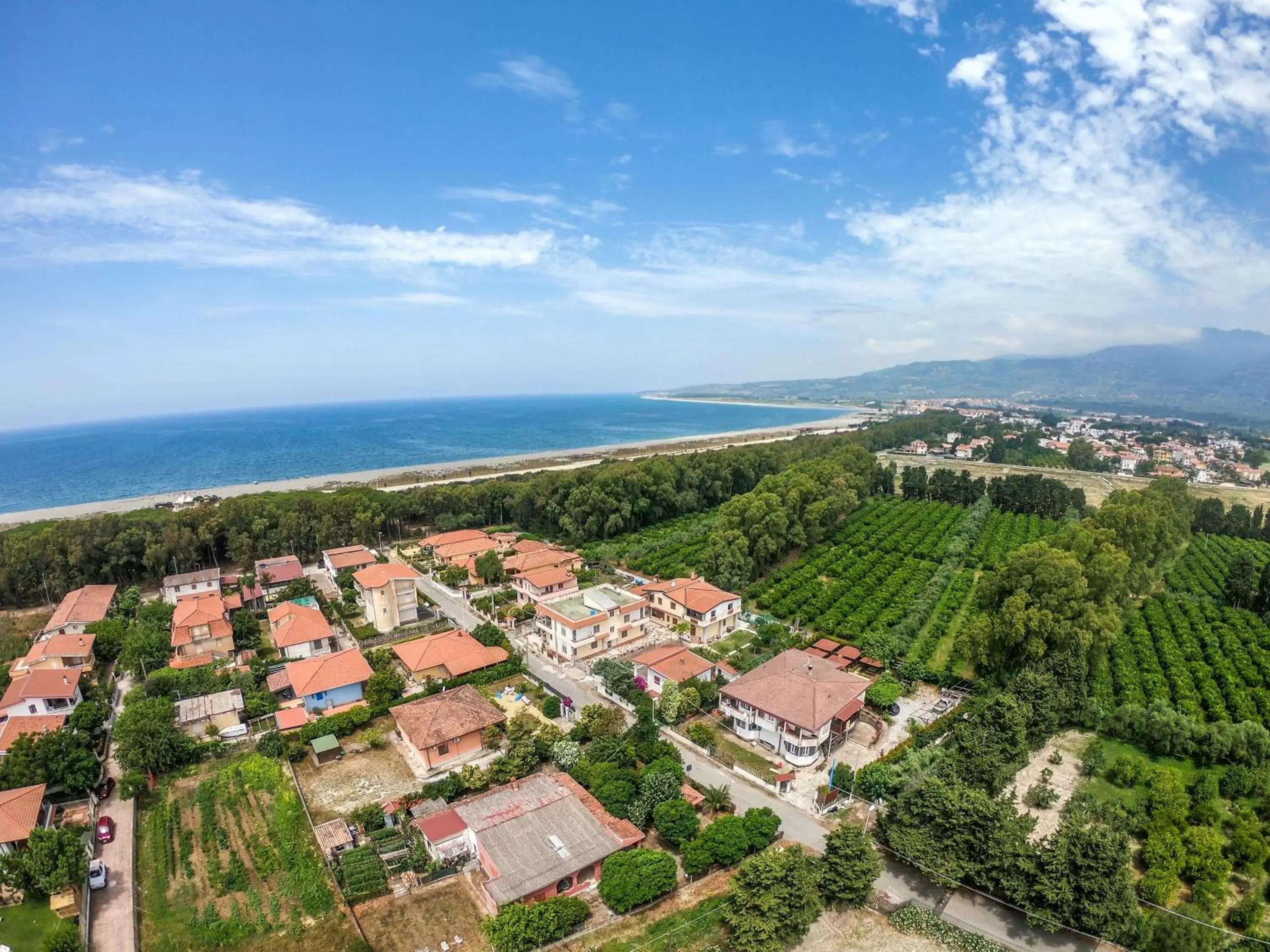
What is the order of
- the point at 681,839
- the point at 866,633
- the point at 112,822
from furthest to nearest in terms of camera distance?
the point at 866,633 < the point at 112,822 < the point at 681,839

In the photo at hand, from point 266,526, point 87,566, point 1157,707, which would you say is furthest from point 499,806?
point 87,566

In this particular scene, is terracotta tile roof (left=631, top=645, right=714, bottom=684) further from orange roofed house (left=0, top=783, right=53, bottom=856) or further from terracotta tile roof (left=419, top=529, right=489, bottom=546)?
terracotta tile roof (left=419, top=529, right=489, bottom=546)

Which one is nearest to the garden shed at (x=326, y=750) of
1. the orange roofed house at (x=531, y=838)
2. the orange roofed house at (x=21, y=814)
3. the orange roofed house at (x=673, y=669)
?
the orange roofed house at (x=531, y=838)

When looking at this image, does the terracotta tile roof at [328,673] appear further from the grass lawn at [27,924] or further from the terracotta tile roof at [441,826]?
the terracotta tile roof at [441,826]

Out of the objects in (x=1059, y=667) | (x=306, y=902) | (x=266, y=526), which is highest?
(x=266, y=526)

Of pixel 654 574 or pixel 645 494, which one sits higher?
pixel 645 494

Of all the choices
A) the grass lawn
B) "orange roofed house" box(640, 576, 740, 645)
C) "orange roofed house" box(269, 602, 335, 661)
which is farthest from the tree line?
the grass lawn

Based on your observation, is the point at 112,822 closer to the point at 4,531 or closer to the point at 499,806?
the point at 499,806

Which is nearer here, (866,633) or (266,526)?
(866,633)
